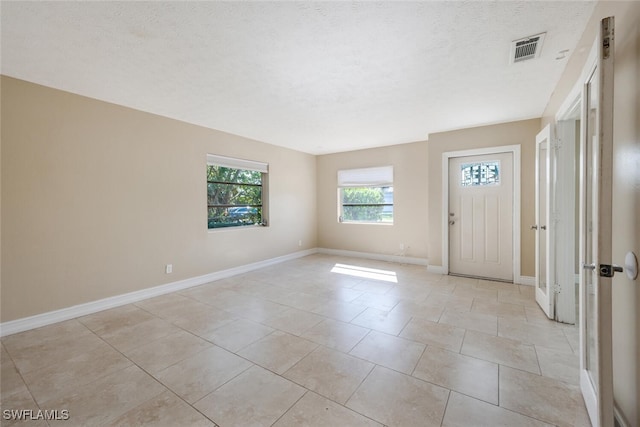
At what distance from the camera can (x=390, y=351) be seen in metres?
2.25

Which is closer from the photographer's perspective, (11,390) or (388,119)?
(11,390)

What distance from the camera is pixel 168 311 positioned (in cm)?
315

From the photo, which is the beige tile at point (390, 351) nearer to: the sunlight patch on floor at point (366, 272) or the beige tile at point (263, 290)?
the beige tile at point (263, 290)

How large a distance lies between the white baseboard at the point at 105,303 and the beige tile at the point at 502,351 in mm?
3714

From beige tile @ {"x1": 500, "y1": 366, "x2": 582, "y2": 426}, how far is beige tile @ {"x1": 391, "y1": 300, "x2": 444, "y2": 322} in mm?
995

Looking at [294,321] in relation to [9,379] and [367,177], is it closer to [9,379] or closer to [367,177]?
[9,379]

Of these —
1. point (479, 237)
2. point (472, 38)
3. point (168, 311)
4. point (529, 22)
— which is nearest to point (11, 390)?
point (168, 311)

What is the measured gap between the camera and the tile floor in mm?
1598

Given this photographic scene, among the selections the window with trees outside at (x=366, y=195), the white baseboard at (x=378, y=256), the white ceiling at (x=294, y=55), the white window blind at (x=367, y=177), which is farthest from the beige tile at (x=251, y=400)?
the white window blind at (x=367, y=177)

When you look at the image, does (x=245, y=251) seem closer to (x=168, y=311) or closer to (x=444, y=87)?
(x=168, y=311)

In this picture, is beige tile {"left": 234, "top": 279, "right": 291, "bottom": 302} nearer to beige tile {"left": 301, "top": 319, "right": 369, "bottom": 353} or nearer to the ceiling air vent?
beige tile {"left": 301, "top": 319, "right": 369, "bottom": 353}

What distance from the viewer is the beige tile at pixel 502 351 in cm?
206

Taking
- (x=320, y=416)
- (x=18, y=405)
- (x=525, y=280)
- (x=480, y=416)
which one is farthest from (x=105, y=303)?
(x=525, y=280)

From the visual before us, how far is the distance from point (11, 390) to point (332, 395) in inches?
87.6
